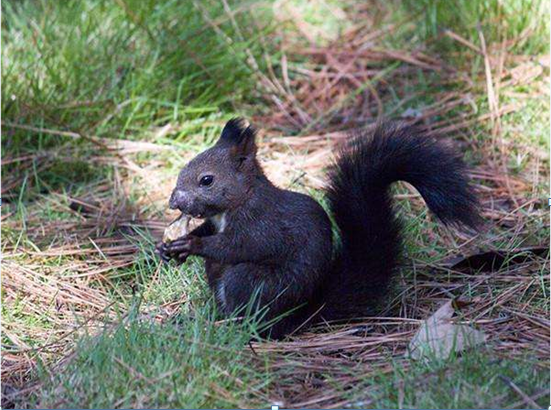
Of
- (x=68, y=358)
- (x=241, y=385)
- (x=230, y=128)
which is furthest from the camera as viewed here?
(x=230, y=128)

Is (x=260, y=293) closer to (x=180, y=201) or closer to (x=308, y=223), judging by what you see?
(x=308, y=223)

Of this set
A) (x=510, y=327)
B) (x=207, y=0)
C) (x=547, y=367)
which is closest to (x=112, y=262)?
(x=510, y=327)

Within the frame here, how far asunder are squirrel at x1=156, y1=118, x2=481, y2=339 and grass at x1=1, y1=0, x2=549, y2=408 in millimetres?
135

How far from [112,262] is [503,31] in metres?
2.72

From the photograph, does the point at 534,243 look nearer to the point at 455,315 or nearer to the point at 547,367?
the point at 455,315

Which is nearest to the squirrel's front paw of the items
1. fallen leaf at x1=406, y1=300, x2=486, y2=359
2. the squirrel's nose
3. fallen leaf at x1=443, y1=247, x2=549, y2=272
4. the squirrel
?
the squirrel

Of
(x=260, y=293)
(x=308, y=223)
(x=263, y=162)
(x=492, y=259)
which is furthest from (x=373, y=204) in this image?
(x=263, y=162)

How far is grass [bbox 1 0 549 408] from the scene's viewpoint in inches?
110

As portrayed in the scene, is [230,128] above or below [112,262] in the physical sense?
above

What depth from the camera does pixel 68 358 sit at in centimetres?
296

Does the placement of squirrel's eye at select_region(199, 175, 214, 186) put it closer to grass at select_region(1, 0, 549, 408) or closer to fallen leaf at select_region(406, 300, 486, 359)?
grass at select_region(1, 0, 549, 408)

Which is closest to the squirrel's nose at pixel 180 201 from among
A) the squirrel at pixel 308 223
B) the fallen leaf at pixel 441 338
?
the squirrel at pixel 308 223

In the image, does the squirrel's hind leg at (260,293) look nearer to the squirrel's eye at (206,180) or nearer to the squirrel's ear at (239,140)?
the squirrel's eye at (206,180)

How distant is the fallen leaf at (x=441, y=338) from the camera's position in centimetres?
289
